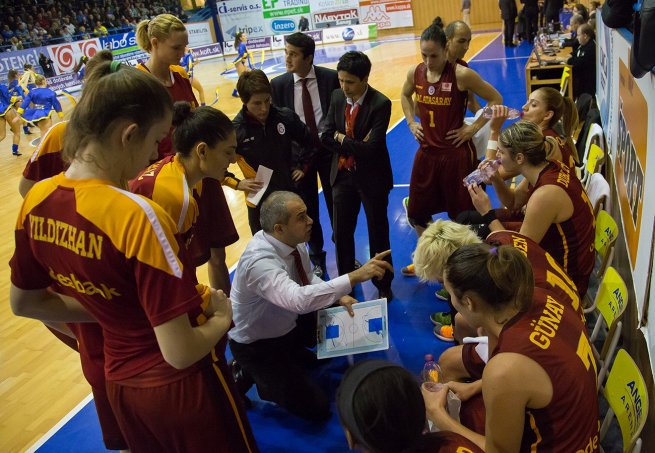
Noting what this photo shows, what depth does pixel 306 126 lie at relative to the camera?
4.49 m

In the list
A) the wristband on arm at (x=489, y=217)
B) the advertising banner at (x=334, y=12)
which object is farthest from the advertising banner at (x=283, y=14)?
the wristband on arm at (x=489, y=217)

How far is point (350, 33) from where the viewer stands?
24.5m

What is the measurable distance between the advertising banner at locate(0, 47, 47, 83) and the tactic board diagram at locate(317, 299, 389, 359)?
18865 mm

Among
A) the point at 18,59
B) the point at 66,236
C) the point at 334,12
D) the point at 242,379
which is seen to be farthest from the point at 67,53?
the point at 66,236

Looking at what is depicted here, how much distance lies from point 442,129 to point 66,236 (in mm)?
3463

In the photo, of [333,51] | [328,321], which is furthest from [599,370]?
[333,51]

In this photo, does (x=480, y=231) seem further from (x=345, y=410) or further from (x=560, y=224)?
(x=345, y=410)

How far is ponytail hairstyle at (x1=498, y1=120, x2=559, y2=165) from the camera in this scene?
3.23 m

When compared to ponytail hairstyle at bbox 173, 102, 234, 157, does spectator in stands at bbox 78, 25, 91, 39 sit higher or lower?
higher

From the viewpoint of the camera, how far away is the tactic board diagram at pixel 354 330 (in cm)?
331

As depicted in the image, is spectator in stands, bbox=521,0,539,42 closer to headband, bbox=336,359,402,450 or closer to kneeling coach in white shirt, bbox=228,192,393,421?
kneeling coach in white shirt, bbox=228,192,393,421

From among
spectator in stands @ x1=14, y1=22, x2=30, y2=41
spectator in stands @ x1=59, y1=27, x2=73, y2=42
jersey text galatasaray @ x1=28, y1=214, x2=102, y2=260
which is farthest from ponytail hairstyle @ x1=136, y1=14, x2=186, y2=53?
spectator in stands @ x1=14, y1=22, x2=30, y2=41

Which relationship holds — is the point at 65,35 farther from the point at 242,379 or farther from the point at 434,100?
the point at 242,379

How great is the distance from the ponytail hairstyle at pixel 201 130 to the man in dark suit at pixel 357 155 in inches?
61.3
